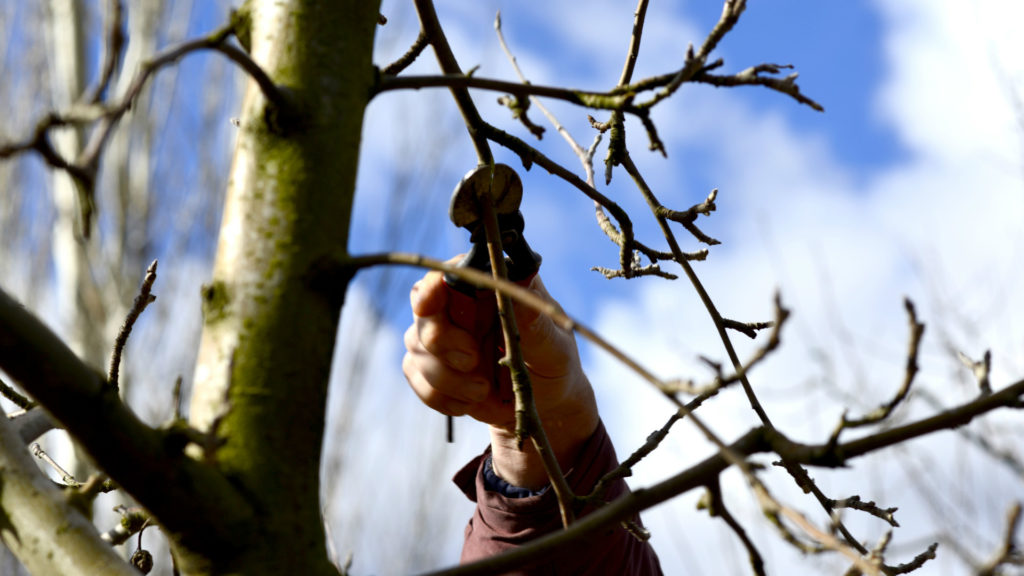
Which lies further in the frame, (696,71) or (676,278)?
(676,278)

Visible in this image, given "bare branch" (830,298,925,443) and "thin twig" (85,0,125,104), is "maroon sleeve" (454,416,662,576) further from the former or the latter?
"thin twig" (85,0,125,104)

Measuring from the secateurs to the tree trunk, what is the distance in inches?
8.6

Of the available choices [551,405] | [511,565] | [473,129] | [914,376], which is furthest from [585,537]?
[551,405]

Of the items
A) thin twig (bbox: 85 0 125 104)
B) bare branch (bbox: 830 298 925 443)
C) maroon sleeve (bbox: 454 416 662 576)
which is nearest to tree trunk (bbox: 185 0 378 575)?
thin twig (bbox: 85 0 125 104)

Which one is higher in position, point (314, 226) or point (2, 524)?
point (314, 226)

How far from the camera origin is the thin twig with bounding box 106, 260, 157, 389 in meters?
0.85

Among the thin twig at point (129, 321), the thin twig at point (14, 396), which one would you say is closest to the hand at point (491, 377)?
the thin twig at point (129, 321)

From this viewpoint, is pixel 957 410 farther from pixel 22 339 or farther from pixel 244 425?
pixel 22 339

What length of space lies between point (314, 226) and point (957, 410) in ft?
1.49

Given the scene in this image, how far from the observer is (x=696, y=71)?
0.67 m

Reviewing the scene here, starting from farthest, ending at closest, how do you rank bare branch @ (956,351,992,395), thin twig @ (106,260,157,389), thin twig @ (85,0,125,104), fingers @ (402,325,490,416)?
fingers @ (402,325,490,416), thin twig @ (106,260,157,389), bare branch @ (956,351,992,395), thin twig @ (85,0,125,104)

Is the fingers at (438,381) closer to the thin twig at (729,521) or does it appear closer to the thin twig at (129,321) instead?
the thin twig at (129,321)

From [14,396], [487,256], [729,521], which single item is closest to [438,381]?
[487,256]

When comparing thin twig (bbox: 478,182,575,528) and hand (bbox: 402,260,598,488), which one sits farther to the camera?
hand (bbox: 402,260,598,488)
